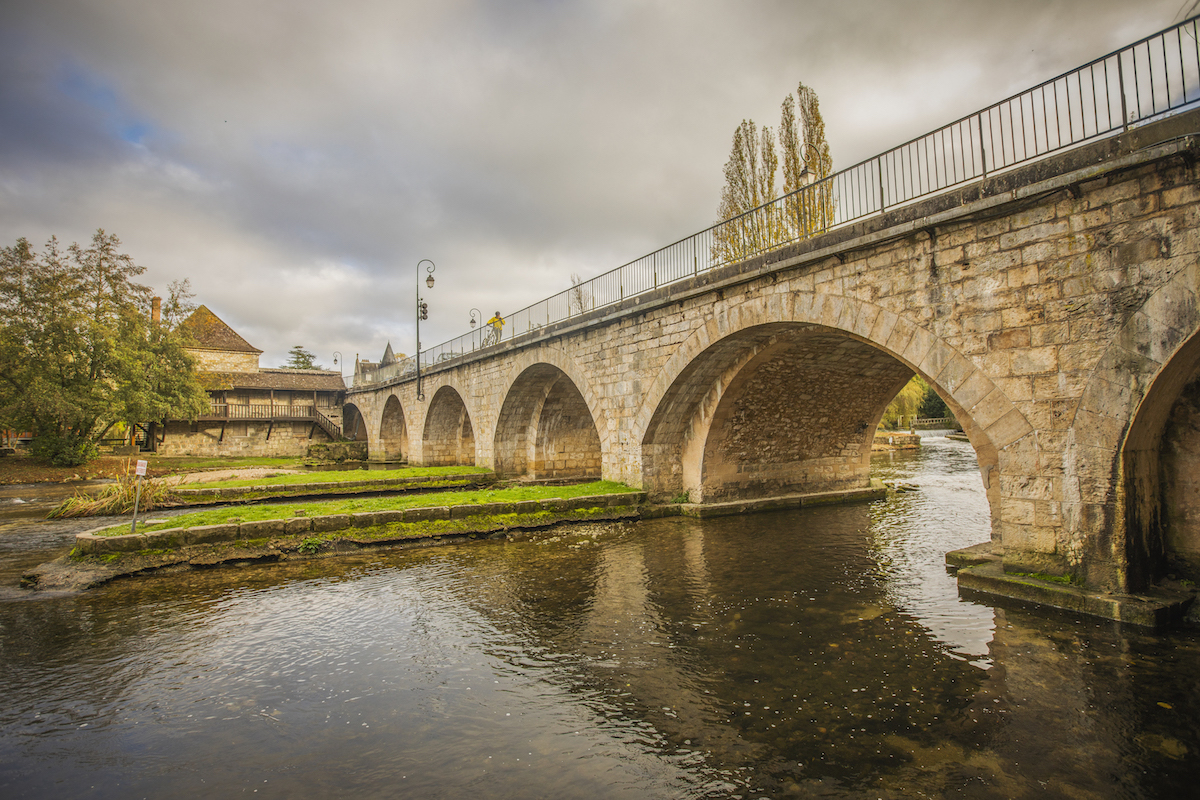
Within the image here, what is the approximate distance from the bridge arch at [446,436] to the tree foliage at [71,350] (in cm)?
1117

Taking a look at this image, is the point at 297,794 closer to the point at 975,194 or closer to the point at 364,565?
the point at 364,565

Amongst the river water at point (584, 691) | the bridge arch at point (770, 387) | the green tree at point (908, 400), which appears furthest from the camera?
the green tree at point (908, 400)

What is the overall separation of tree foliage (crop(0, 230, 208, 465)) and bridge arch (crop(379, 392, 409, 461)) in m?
10.2

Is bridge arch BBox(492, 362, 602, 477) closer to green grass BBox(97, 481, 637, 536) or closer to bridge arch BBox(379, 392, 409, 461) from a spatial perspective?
green grass BBox(97, 481, 637, 536)

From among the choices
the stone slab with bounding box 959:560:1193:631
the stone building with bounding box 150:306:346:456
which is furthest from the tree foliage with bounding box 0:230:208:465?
the stone slab with bounding box 959:560:1193:631

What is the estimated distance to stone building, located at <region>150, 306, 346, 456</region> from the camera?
3581 centimetres

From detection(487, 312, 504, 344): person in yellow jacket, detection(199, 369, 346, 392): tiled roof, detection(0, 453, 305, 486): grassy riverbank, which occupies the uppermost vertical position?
detection(199, 369, 346, 392): tiled roof

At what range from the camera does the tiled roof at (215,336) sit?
43312 millimetres

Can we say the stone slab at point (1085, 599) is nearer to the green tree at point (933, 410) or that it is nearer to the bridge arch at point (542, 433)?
the bridge arch at point (542, 433)

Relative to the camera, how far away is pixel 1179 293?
194 inches

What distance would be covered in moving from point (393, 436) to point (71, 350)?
1455 cm

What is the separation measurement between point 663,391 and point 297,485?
10.1 m

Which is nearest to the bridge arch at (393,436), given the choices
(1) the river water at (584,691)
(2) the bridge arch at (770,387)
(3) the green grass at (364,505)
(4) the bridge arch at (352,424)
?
(4) the bridge arch at (352,424)

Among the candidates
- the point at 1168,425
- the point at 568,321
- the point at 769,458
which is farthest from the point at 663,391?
the point at 1168,425
